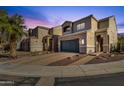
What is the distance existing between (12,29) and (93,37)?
658 centimetres

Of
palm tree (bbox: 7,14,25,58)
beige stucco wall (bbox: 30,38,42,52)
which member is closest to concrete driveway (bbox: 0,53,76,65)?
beige stucco wall (bbox: 30,38,42,52)

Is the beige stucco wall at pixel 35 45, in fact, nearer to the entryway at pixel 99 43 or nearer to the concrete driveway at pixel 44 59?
the concrete driveway at pixel 44 59

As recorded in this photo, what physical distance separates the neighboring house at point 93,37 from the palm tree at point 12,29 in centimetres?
340

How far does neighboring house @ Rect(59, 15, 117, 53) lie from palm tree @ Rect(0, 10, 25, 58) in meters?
3.40

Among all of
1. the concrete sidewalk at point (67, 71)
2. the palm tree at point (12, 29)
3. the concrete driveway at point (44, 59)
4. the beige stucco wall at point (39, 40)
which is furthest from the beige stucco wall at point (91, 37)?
the palm tree at point (12, 29)

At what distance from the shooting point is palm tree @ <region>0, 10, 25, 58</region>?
510 inches

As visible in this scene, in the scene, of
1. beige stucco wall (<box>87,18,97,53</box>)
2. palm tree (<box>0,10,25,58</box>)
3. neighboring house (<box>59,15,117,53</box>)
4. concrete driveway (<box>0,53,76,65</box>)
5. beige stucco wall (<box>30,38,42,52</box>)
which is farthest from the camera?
beige stucco wall (<box>87,18,97,53</box>)

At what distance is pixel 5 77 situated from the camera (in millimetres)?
9008

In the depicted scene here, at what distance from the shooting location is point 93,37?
14.0 meters

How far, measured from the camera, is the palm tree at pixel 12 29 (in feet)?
42.5

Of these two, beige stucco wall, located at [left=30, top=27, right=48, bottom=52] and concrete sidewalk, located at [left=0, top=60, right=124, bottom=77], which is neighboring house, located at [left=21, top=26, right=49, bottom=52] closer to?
beige stucco wall, located at [left=30, top=27, right=48, bottom=52]

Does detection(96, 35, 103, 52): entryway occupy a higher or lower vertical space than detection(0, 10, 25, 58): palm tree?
lower
